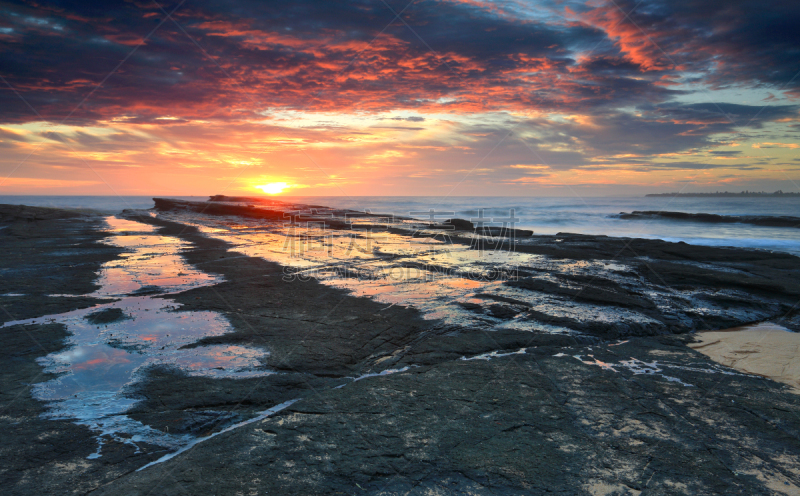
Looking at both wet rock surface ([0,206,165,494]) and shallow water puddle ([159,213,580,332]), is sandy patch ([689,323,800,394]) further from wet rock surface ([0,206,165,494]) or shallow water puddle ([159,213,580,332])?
wet rock surface ([0,206,165,494])

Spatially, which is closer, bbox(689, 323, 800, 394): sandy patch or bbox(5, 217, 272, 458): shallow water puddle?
bbox(5, 217, 272, 458): shallow water puddle

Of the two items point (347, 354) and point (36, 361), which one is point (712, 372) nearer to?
point (347, 354)

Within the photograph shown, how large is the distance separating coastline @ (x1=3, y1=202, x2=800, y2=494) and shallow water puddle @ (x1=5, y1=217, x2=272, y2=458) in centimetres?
18

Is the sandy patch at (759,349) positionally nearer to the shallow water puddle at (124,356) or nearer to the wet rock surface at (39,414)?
the shallow water puddle at (124,356)

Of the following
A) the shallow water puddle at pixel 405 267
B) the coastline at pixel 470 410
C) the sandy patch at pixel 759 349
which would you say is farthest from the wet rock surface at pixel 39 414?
the sandy patch at pixel 759 349

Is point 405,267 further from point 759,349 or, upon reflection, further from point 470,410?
point 470,410

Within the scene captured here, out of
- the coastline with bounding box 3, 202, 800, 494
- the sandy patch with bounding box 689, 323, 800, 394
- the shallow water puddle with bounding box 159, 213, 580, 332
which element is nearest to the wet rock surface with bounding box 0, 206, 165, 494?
the coastline with bounding box 3, 202, 800, 494

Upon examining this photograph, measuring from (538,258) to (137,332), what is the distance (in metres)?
10.7

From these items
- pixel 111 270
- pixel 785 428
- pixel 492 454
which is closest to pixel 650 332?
pixel 785 428

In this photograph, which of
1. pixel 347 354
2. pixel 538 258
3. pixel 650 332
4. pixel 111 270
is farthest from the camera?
pixel 538 258

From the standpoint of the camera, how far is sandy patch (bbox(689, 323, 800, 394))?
14.7 ft

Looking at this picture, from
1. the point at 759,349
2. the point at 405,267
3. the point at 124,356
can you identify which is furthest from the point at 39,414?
the point at 405,267

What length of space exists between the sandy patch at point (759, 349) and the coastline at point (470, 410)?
271mm

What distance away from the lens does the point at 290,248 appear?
14648 mm
